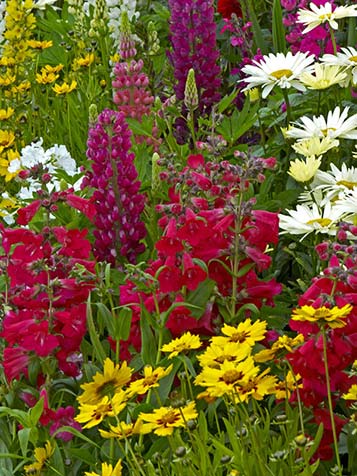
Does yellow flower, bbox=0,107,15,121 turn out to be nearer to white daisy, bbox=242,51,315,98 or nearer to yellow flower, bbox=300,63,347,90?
white daisy, bbox=242,51,315,98

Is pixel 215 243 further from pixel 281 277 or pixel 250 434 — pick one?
pixel 281 277

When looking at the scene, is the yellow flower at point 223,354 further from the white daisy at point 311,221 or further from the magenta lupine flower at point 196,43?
the magenta lupine flower at point 196,43

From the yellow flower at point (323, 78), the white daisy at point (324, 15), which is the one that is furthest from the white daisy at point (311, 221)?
the white daisy at point (324, 15)

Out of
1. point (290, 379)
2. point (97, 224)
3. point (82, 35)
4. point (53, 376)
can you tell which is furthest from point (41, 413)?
point (82, 35)

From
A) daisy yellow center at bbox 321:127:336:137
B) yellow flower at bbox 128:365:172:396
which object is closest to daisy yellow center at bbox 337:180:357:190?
daisy yellow center at bbox 321:127:336:137

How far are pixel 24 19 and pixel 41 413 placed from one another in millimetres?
2939

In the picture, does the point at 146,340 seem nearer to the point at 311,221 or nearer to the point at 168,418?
the point at 168,418

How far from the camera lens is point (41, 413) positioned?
2.15 metres

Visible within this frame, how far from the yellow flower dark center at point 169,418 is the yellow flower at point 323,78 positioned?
152 centimetres

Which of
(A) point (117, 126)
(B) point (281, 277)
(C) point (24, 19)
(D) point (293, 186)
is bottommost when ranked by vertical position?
(B) point (281, 277)

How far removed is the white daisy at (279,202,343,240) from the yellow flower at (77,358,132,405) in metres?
0.72

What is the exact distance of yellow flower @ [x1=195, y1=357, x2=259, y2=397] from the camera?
1.79 metres

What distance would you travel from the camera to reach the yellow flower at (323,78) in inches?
122

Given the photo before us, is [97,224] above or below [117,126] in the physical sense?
below
